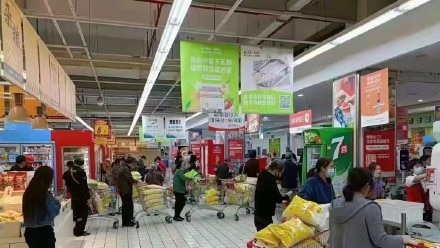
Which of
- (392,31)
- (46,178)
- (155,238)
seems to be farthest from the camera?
(155,238)

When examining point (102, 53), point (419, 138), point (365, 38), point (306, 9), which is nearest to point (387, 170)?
point (365, 38)

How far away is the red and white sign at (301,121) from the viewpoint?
984 cm

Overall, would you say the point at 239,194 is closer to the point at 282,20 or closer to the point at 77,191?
the point at 77,191

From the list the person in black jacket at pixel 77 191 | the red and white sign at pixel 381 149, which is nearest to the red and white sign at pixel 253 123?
the red and white sign at pixel 381 149

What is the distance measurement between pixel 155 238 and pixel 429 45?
6.22 metres

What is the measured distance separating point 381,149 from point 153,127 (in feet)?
42.2

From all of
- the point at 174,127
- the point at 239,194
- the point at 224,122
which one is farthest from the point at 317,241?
the point at 174,127

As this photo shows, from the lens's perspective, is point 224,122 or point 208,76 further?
point 224,122

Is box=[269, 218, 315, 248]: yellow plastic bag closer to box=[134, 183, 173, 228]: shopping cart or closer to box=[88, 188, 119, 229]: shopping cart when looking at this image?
box=[134, 183, 173, 228]: shopping cart

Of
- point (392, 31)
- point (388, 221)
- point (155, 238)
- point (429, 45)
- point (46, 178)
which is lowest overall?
point (155, 238)

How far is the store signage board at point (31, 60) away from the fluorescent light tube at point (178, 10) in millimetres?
1771

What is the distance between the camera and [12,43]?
3918 millimetres

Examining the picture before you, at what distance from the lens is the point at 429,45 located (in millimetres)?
5988

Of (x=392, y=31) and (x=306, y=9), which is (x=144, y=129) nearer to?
(x=306, y=9)
